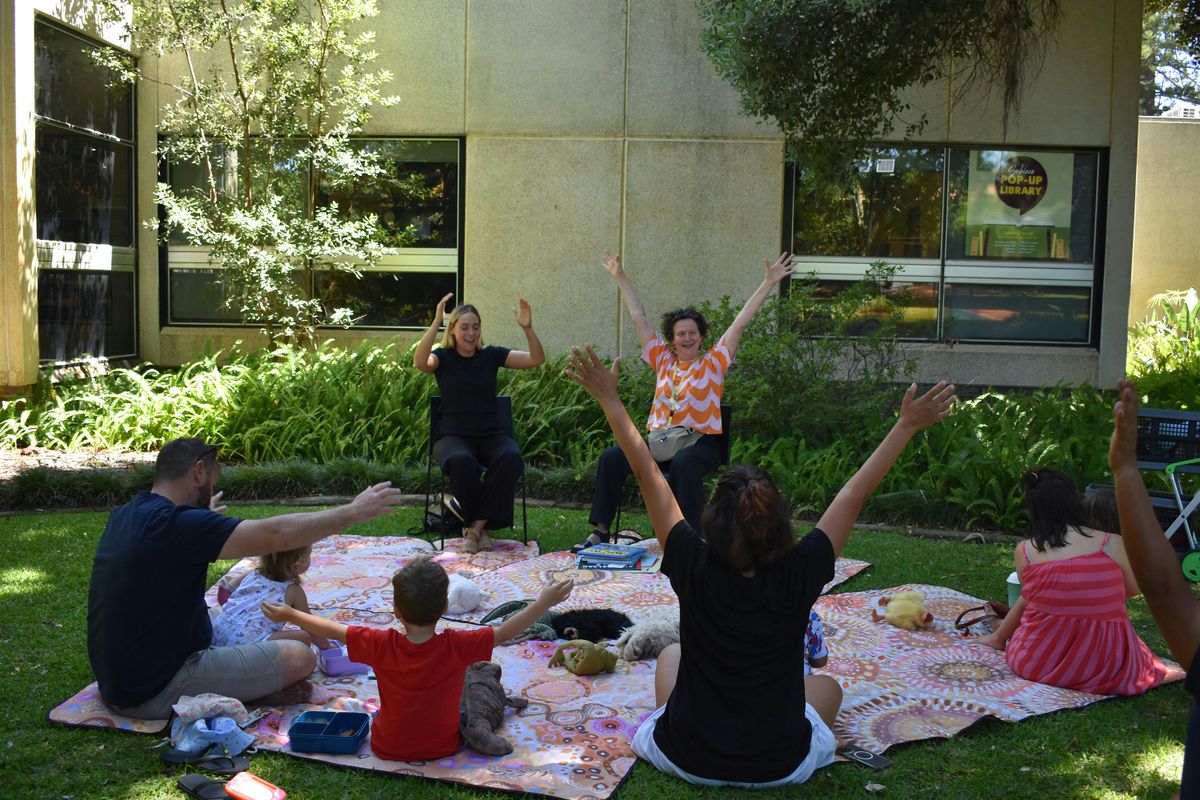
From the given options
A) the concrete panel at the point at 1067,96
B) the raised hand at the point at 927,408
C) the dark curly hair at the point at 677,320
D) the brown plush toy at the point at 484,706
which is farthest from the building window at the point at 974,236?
the raised hand at the point at 927,408

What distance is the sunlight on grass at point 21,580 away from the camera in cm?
596

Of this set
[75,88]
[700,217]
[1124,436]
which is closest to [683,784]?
[1124,436]

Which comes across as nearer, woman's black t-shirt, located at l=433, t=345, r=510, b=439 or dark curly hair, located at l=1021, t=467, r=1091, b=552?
dark curly hair, located at l=1021, t=467, r=1091, b=552

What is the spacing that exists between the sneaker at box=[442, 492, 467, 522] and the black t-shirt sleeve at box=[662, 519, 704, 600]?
406cm

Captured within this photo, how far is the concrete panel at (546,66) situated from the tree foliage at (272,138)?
1089 millimetres

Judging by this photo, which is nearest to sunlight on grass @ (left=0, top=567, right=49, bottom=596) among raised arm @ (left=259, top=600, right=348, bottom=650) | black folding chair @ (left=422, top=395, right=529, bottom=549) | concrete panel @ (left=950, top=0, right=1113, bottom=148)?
black folding chair @ (left=422, top=395, right=529, bottom=549)

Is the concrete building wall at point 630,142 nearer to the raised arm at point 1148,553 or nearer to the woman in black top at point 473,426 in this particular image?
the woman in black top at point 473,426

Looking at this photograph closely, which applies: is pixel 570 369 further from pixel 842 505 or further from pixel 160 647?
pixel 160 647

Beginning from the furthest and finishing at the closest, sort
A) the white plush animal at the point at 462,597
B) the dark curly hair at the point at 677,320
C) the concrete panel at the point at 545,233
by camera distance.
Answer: the concrete panel at the point at 545,233
the dark curly hair at the point at 677,320
the white plush animal at the point at 462,597

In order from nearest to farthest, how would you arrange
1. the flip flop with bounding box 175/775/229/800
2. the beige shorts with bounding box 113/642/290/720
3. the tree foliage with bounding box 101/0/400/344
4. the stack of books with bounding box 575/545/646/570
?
the flip flop with bounding box 175/775/229/800 < the beige shorts with bounding box 113/642/290/720 < the stack of books with bounding box 575/545/646/570 < the tree foliage with bounding box 101/0/400/344

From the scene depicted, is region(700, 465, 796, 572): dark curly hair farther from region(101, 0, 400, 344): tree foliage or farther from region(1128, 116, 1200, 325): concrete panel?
region(1128, 116, 1200, 325): concrete panel

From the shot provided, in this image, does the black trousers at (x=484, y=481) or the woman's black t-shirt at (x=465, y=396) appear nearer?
the black trousers at (x=484, y=481)

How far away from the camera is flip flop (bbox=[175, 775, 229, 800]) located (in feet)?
11.9

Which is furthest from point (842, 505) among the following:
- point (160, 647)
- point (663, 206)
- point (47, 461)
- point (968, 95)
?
point (968, 95)
